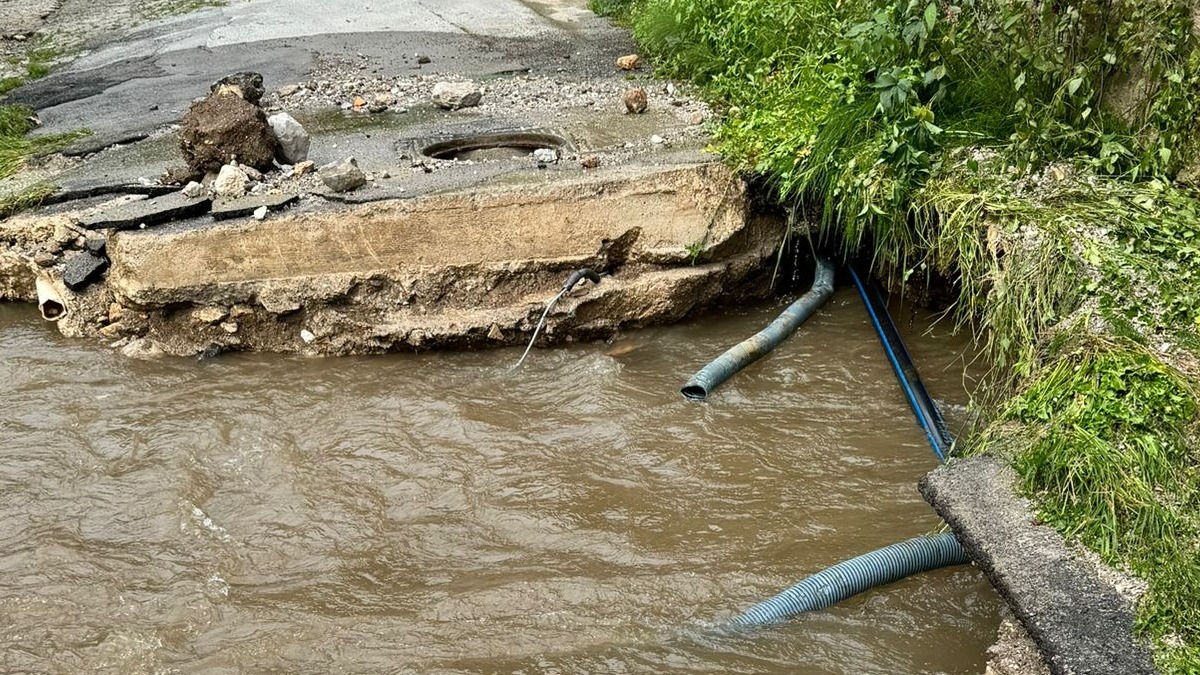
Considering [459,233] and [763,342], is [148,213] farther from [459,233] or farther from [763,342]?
[763,342]

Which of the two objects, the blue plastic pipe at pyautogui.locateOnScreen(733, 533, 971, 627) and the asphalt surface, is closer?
the blue plastic pipe at pyautogui.locateOnScreen(733, 533, 971, 627)

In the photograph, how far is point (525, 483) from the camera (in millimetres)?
4207

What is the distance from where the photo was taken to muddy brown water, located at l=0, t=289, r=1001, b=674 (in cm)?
335

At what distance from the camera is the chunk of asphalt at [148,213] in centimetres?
515

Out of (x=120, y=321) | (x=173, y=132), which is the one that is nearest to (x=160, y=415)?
(x=120, y=321)

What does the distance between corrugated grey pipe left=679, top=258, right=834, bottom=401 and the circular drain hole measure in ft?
5.42

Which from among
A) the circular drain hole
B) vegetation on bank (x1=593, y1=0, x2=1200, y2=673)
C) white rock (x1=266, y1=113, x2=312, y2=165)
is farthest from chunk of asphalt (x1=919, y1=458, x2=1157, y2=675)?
white rock (x1=266, y1=113, x2=312, y2=165)

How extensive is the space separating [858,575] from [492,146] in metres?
3.56

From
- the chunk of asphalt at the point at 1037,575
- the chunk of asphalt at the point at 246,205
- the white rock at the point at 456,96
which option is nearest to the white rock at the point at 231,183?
the chunk of asphalt at the point at 246,205

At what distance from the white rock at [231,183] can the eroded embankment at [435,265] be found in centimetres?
22

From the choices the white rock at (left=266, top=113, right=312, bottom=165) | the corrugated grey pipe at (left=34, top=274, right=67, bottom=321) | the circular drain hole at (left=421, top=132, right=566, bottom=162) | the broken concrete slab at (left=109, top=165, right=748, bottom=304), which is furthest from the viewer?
the circular drain hole at (left=421, top=132, right=566, bottom=162)

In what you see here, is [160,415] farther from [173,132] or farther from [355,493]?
[173,132]

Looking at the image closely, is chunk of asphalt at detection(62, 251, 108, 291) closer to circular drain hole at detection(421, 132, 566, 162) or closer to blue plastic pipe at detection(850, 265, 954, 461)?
circular drain hole at detection(421, 132, 566, 162)

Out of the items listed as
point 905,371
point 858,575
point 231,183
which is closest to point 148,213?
point 231,183
